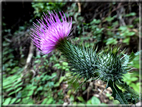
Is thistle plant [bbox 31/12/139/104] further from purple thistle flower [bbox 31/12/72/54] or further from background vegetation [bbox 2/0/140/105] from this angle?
background vegetation [bbox 2/0/140/105]

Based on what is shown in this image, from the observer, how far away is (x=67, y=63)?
7.29ft

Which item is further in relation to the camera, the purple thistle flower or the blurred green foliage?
the blurred green foliage

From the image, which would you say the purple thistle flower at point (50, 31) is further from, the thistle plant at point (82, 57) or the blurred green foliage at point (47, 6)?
the blurred green foliage at point (47, 6)

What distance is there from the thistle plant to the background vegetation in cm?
30

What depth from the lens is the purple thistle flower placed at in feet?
3.42

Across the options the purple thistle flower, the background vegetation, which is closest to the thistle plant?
the purple thistle flower

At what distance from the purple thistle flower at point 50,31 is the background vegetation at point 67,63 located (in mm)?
413

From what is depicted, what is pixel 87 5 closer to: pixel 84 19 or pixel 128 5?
pixel 84 19

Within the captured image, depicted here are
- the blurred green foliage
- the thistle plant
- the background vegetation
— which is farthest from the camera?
the blurred green foliage

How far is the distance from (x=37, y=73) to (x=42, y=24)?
1.95 meters

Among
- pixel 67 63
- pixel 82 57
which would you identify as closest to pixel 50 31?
pixel 82 57

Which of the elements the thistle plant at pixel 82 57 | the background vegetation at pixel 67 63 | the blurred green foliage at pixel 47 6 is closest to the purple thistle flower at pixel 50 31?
the thistle plant at pixel 82 57

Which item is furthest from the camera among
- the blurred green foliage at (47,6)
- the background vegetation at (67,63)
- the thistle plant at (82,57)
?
the blurred green foliage at (47,6)

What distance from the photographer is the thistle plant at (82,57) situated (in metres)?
1.00
